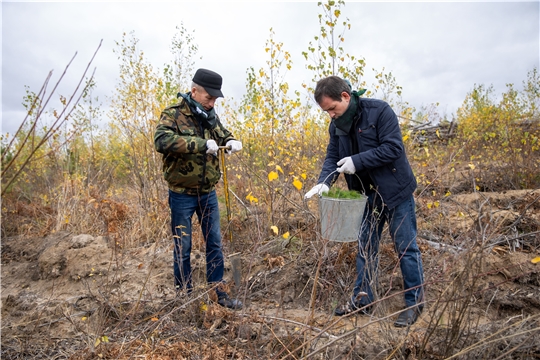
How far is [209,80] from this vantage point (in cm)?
319

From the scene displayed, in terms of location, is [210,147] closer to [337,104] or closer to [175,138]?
[175,138]

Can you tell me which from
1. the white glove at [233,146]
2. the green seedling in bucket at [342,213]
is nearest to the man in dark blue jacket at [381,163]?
the green seedling in bucket at [342,213]

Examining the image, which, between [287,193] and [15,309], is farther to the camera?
[287,193]

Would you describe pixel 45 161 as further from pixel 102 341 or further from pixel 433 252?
pixel 433 252

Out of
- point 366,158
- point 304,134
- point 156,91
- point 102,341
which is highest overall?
point 156,91

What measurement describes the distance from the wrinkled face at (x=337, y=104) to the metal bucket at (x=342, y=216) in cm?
67

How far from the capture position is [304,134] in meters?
5.84

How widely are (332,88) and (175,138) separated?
1257 mm

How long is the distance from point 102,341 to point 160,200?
3366mm

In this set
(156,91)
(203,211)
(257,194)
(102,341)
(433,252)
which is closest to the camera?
(102,341)

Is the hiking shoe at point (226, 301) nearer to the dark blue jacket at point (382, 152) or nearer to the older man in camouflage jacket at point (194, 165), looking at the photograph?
the older man in camouflage jacket at point (194, 165)

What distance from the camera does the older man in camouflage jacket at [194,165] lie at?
3133 mm

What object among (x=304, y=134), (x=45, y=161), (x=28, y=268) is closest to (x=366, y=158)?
(x=304, y=134)

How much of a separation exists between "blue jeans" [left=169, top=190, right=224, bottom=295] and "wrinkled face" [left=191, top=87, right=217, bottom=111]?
2.51 ft
